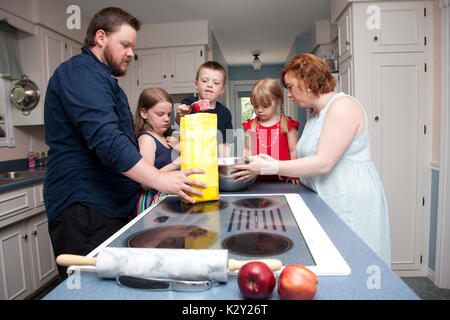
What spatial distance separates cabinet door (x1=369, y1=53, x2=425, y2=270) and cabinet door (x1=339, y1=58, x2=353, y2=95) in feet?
0.59

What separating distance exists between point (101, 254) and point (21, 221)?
2054 millimetres

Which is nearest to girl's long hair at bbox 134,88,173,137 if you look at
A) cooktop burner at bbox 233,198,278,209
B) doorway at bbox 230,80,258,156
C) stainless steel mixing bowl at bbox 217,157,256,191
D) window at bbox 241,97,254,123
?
stainless steel mixing bowl at bbox 217,157,256,191

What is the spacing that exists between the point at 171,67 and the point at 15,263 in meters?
2.85

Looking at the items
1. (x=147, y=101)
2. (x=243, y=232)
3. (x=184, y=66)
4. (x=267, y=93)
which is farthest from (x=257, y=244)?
(x=184, y=66)

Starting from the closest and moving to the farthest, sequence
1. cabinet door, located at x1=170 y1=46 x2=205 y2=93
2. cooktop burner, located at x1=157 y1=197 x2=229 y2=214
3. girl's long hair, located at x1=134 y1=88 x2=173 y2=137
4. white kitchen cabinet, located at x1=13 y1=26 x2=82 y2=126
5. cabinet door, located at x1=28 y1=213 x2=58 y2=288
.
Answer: cooktop burner, located at x1=157 y1=197 x2=229 y2=214 → girl's long hair, located at x1=134 y1=88 x2=173 y2=137 → cabinet door, located at x1=28 y1=213 x2=58 y2=288 → white kitchen cabinet, located at x1=13 y1=26 x2=82 y2=126 → cabinet door, located at x1=170 y1=46 x2=205 y2=93

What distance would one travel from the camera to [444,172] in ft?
7.77

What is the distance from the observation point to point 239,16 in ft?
13.0

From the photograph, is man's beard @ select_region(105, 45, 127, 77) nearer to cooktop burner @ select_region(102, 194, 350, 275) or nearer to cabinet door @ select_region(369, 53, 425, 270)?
cooktop burner @ select_region(102, 194, 350, 275)

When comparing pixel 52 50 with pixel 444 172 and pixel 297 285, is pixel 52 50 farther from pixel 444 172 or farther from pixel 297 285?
pixel 444 172

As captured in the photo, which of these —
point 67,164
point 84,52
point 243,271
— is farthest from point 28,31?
point 243,271

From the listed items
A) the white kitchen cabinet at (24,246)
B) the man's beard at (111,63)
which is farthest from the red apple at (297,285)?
the white kitchen cabinet at (24,246)

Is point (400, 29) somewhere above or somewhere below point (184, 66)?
below

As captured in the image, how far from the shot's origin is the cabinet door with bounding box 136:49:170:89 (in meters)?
4.10

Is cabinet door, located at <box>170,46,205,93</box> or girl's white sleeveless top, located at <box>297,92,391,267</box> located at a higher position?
cabinet door, located at <box>170,46,205,93</box>
